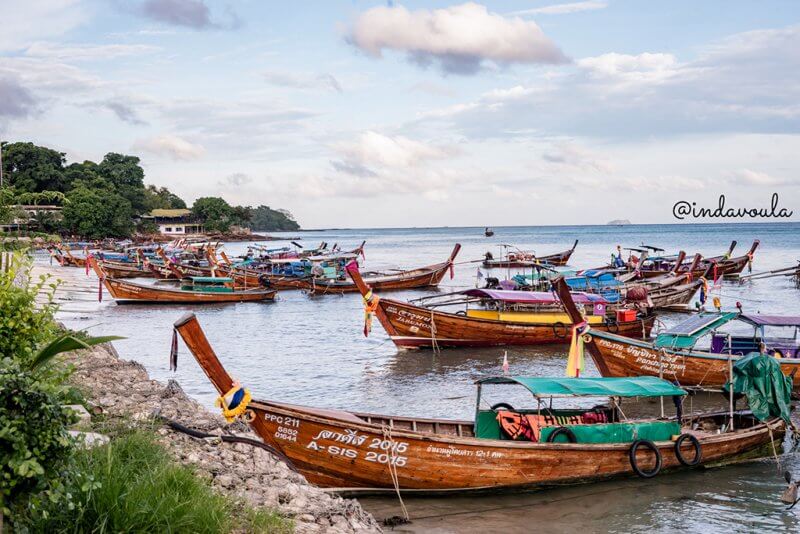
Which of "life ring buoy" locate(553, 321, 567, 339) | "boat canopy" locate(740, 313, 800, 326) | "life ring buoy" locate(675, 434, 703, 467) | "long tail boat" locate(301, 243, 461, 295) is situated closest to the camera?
"life ring buoy" locate(675, 434, 703, 467)

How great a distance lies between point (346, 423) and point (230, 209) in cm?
11668

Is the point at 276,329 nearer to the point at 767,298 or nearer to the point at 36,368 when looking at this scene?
the point at 36,368

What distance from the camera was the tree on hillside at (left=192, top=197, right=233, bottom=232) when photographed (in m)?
→ 119

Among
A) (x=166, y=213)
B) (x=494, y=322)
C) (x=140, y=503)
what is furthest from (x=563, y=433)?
(x=166, y=213)

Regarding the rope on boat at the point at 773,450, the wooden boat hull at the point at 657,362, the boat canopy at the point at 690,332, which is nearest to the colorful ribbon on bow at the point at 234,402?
the rope on boat at the point at 773,450

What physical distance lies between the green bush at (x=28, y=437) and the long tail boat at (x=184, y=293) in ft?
110

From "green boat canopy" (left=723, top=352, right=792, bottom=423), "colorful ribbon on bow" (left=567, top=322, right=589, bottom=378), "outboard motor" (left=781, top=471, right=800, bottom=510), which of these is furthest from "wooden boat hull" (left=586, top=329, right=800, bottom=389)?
"outboard motor" (left=781, top=471, right=800, bottom=510)

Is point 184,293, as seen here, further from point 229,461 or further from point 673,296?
point 229,461

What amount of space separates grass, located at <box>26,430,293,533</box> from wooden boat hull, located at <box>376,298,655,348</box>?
16.6m

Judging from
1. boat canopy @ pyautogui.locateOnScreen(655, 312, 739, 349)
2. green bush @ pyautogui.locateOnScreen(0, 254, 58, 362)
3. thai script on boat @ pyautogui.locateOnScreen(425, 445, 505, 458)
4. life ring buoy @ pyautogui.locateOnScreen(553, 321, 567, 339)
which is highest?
green bush @ pyautogui.locateOnScreen(0, 254, 58, 362)

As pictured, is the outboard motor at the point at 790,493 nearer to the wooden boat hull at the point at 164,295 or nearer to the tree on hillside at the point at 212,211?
the wooden boat hull at the point at 164,295

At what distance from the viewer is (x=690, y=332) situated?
660 inches

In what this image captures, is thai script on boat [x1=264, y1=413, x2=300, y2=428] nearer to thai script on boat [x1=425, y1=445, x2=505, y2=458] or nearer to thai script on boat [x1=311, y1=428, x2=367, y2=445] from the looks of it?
thai script on boat [x1=311, y1=428, x2=367, y2=445]

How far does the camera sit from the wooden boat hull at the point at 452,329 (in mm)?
23641
